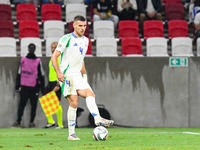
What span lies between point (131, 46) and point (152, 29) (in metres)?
1.42

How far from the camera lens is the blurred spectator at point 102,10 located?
44.9 ft

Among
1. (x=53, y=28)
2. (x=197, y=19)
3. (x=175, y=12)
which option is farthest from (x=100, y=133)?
(x=175, y=12)

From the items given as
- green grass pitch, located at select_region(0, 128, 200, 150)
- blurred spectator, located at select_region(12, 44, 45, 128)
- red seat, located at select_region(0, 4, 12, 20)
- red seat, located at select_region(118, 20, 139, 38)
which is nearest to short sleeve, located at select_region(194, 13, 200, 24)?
red seat, located at select_region(118, 20, 139, 38)

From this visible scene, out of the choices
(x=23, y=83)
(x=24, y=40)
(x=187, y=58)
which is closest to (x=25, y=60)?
(x=23, y=83)

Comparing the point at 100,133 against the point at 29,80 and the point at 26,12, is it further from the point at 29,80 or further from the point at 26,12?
the point at 26,12

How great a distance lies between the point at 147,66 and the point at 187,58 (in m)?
1.07

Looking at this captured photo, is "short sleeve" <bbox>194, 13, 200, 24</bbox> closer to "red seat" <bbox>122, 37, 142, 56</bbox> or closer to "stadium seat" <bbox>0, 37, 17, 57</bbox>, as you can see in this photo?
"red seat" <bbox>122, 37, 142, 56</bbox>

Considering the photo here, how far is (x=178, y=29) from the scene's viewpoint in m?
13.8

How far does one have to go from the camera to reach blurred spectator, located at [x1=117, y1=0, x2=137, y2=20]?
14.0 m

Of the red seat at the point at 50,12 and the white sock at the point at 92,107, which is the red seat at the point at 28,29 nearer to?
the red seat at the point at 50,12

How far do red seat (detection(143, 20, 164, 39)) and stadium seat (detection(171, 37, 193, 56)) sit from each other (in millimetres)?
769

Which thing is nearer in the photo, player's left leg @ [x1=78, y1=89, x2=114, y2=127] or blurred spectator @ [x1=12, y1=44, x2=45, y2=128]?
player's left leg @ [x1=78, y1=89, x2=114, y2=127]

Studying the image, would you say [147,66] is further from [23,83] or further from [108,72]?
[23,83]

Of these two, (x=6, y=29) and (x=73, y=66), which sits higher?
(x=6, y=29)
